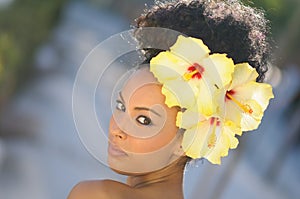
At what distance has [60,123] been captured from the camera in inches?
196

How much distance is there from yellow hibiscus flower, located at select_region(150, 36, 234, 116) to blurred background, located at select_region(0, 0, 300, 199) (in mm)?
2281

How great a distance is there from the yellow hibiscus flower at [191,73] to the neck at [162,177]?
10cm

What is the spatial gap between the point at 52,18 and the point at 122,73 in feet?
15.6

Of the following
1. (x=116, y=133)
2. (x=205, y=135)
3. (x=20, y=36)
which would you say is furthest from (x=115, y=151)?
(x=20, y=36)

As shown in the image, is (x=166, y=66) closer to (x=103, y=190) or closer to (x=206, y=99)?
(x=206, y=99)

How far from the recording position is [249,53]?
1198mm

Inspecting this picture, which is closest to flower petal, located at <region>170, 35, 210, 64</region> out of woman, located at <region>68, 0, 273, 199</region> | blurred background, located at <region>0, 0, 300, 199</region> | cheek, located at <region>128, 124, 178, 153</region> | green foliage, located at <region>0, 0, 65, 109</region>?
woman, located at <region>68, 0, 273, 199</region>

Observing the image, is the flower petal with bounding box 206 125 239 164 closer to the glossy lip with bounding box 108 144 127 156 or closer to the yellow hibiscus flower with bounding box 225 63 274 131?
the yellow hibiscus flower with bounding box 225 63 274 131

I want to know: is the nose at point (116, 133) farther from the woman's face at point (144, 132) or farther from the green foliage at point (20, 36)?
the green foliage at point (20, 36)

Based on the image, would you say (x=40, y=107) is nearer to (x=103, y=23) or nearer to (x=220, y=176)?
(x=220, y=176)

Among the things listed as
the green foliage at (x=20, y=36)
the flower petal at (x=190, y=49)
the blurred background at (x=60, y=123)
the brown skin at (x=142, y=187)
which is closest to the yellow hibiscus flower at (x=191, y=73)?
the flower petal at (x=190, y=49)

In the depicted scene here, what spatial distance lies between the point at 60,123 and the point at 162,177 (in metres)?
3.87

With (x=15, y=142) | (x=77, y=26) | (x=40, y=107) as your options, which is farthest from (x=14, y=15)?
(x=77, y=26)

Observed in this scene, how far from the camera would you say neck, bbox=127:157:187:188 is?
1.15 metres
